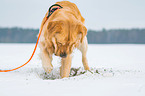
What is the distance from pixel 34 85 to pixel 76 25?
1.34 meters

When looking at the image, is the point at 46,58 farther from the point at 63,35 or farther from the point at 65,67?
the point at 63,35

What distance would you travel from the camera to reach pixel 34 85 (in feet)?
8.45

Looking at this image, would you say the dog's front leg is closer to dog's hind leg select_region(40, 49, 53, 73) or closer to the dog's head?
dog's hind leg select_region(40, 49, 53, 73)

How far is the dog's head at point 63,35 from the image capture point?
2986mm

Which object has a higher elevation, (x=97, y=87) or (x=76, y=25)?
(x=76, y=25)

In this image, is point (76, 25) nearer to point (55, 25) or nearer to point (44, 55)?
point (55, 25)

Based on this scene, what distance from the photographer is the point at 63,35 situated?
2.96 m

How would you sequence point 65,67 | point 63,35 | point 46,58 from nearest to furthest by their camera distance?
point 63,35
point 46,58
point 65,67

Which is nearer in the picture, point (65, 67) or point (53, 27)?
point (53, 27)

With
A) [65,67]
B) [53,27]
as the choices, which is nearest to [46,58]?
[65,67]

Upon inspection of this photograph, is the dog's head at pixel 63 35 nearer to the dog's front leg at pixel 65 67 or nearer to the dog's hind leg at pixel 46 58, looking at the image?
the dog's hind leg at pixel 46 58

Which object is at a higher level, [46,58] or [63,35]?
[63,35]

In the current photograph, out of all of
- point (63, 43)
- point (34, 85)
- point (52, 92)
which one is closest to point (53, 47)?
point (63, 43)

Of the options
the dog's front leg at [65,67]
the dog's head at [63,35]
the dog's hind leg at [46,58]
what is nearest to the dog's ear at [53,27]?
the dog's head at [63,35]
